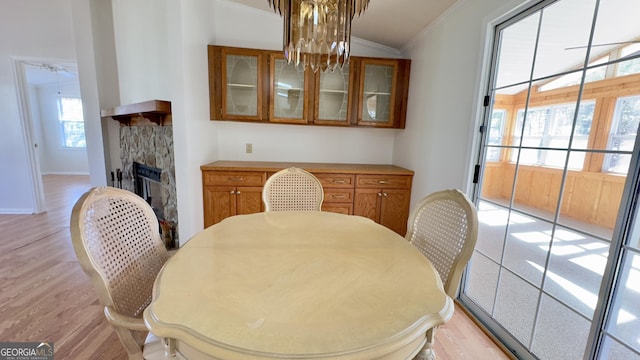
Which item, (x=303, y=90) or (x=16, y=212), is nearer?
(x=303, y=90)

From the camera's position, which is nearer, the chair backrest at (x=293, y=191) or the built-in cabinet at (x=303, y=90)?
the chair backrest at (x=293, y=191)

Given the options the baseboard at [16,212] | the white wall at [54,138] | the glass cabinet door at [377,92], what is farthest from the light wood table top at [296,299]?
the white wall at [54,138]

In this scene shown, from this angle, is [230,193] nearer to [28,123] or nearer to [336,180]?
[336,180]

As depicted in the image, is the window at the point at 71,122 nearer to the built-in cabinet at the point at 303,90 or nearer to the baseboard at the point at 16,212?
the baseboard at the point at 16,212

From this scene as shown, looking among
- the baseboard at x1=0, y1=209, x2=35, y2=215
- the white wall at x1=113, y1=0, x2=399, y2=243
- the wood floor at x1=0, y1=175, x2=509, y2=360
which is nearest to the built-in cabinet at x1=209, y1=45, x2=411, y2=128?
the white wall at x1=113, y1=0, x2=399, y2=243

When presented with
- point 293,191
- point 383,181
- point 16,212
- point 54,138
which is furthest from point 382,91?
point 54,138

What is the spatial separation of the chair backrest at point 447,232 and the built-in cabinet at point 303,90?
1.69 m

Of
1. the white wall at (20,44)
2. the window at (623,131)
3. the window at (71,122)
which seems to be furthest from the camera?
the window at (71,122)

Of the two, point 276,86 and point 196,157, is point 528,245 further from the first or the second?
point 196,157

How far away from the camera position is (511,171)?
1728 millimetres

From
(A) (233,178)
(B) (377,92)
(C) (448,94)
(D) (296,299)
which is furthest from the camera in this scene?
(B) (377,92)

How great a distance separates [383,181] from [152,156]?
254 cm

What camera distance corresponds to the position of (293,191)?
1.97 meters

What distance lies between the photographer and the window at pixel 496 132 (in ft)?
5.81
